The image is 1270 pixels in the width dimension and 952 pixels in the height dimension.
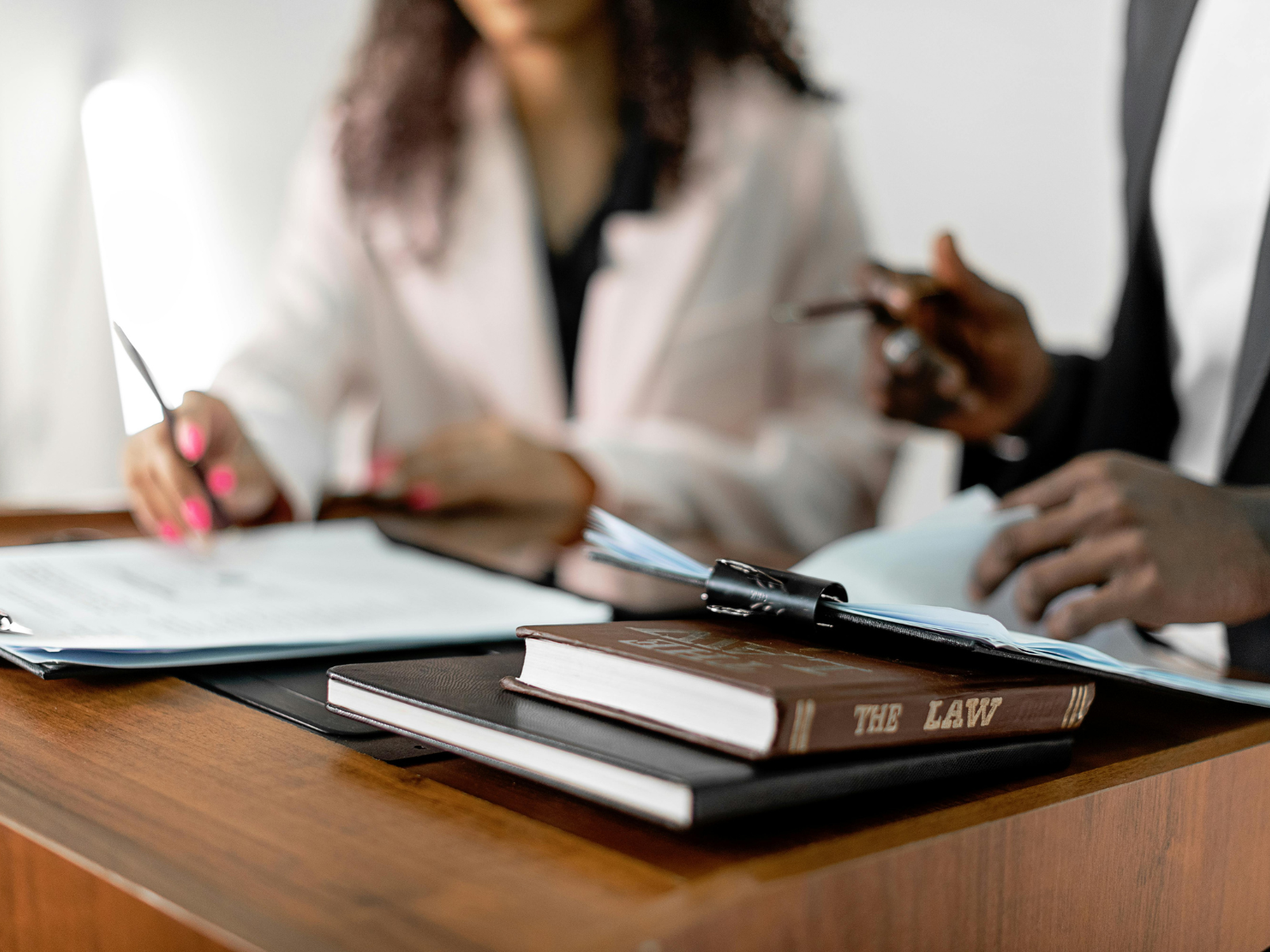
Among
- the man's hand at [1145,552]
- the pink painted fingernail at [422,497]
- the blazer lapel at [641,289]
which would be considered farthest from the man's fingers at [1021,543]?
the blazer lapel at [641,289]

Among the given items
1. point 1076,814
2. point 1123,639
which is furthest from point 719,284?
point 1076,814

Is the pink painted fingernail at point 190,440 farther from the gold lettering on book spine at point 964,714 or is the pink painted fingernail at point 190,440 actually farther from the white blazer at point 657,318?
the gold lettering on book spine at point 964,714

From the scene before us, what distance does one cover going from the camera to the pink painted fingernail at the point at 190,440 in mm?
755

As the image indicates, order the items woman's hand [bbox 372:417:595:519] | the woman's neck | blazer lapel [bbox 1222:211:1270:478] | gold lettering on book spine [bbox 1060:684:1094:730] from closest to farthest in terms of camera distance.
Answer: gold lettering on book spine [bbox 1060:684:1094:730], blazer lapel [bbox 1222:211:1270:478], woman's hand [bbox 372:417:595:519], the woman's neck

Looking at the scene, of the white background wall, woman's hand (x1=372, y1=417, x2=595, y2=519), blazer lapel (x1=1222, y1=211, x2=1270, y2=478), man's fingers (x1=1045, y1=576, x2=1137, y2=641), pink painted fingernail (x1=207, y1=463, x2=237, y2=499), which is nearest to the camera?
man's fingers (x1=1045, y1=576, x2=1137, y2=641)

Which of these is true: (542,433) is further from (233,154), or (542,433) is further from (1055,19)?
(233,154)

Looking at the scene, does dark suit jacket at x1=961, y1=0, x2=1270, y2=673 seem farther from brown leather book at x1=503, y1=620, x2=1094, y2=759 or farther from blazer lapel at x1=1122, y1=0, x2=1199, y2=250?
brown leather book at x1=503, y1=620, x2=1094, y2=759

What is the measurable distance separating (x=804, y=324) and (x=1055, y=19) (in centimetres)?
60

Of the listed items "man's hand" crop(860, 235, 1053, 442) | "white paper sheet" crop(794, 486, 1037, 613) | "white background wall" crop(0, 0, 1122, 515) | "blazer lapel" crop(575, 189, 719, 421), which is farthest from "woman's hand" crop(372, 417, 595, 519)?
"white background wall" crop(0, 0, 1122, 515)

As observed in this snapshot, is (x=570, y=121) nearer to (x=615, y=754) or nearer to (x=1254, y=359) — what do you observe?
(x=1254, y=359)

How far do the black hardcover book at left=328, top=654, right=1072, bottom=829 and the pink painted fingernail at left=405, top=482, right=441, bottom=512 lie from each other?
674 mm

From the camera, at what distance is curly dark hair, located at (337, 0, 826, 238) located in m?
1.29

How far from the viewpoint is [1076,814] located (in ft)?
1.03

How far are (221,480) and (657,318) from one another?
59 cm
